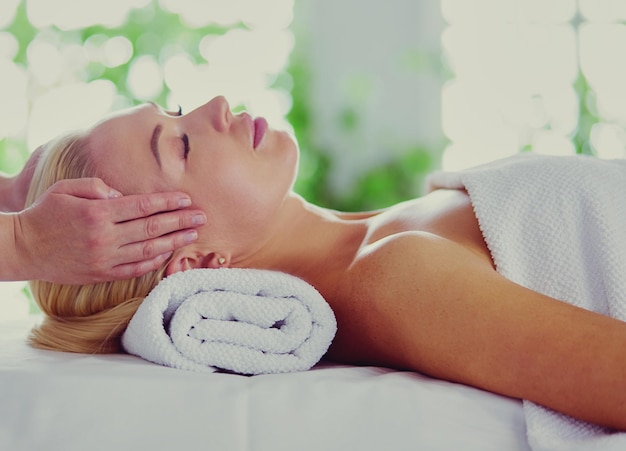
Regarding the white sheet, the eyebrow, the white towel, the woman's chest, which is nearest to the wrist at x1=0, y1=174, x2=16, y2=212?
the eyebrow

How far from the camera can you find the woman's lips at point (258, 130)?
5.47 ft

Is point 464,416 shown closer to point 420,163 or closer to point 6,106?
point 420,163

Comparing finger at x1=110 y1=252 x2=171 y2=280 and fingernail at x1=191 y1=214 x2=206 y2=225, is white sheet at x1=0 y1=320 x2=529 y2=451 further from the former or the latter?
fingernail at x1=191 y1=214 x2=206 y2=225

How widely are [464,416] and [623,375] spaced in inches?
9.5

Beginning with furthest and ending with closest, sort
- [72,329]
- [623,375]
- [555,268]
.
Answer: [72,329] → [555,268] → [623,375]

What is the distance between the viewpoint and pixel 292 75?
11.8 ft

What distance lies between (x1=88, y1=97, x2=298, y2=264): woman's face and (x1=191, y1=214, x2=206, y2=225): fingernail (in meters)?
0.03

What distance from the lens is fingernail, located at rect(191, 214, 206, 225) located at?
1.53 meters

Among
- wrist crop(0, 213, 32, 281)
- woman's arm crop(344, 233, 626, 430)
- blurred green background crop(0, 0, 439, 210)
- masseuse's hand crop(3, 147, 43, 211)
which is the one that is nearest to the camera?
woman's arm crop(344, 233, 626, 430)

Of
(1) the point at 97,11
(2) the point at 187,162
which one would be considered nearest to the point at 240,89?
(1) the point at 97,11

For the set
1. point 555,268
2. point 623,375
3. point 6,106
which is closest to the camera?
point 623,375

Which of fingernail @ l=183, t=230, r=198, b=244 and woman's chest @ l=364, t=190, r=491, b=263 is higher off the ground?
fingernail @ l=183, t=230, r=198, b=244

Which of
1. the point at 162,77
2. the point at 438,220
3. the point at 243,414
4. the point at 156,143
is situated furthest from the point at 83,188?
the point at 162,77

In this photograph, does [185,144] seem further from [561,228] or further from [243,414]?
[561,228]
